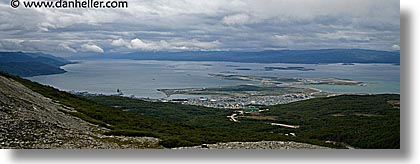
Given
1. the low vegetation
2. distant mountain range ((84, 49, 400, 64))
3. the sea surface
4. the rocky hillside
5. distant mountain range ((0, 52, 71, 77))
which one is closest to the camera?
the rocky hillside

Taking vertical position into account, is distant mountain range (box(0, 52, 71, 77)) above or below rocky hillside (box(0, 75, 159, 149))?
above

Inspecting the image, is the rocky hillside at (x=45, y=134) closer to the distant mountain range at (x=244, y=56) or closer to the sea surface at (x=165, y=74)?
the distant mountain range at (x=244, y=56)

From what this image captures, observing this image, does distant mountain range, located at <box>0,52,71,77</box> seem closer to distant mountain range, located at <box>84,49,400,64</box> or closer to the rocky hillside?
the rocky hillside

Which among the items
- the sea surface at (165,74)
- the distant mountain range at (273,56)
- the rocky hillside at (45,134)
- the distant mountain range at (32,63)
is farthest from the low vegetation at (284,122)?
the distant mountain range at (32,63)

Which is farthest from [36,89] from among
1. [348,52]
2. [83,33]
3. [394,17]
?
[394,17]

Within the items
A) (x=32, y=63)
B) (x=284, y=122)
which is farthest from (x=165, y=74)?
(x=284, y=122)

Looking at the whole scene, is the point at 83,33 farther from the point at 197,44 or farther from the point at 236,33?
the point at 236,33

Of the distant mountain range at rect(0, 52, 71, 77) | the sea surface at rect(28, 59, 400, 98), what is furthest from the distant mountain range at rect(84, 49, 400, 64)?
the distant mountain range at rect(0, 52, 71, 77)
